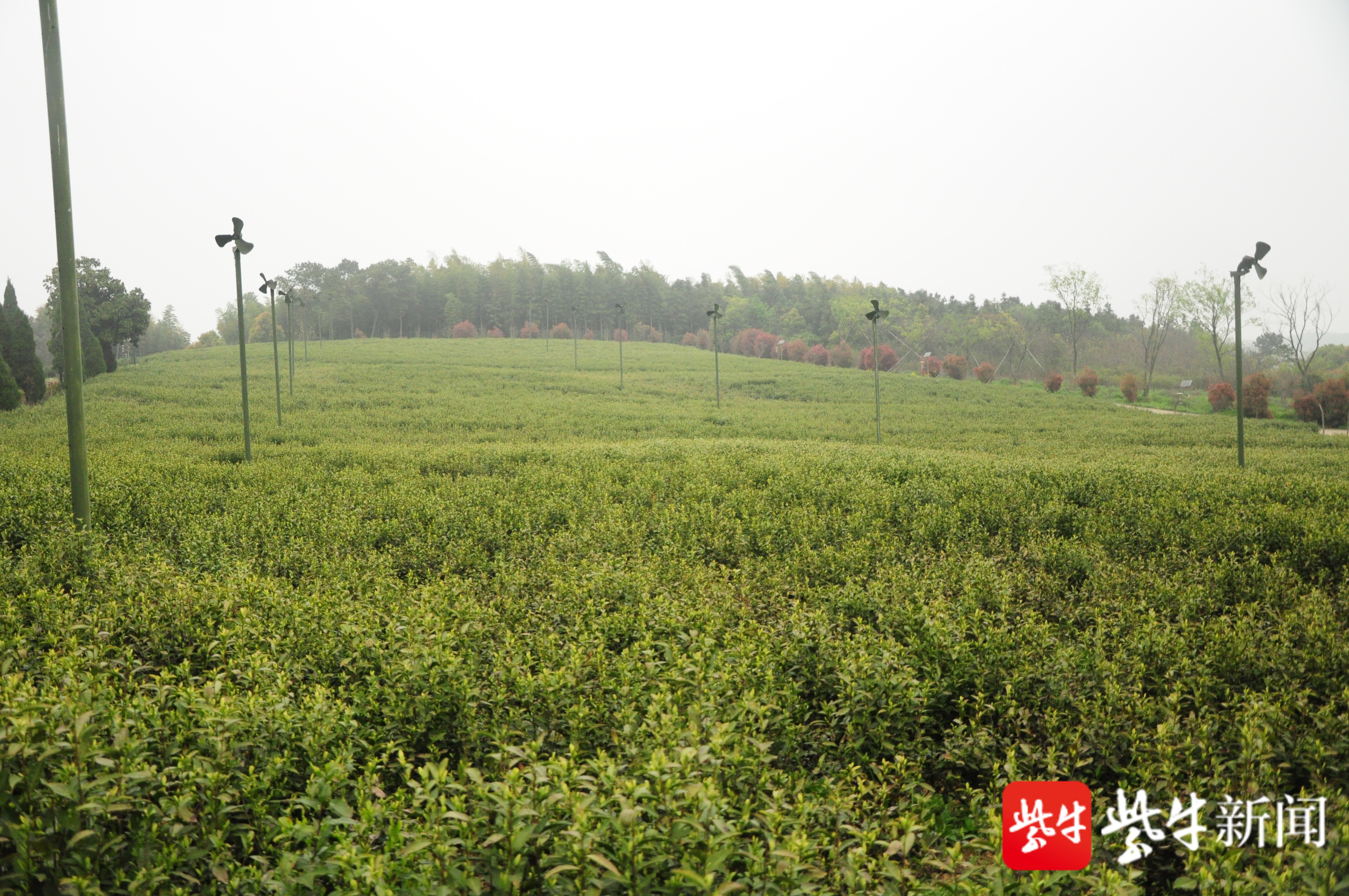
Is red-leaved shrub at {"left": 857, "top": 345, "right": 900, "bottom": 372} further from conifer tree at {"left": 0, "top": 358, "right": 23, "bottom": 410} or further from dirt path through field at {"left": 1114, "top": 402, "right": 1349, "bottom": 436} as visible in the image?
conifer tree at {"left": 0, "top": 358, "right": 23, "bottom": 410}

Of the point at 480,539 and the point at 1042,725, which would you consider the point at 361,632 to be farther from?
the point at 1042,725

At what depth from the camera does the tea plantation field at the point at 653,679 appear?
2.71 m

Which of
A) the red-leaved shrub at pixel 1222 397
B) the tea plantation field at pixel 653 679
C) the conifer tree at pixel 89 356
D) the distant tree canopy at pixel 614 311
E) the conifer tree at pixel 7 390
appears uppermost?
the distant tree canopy at pixel 614 311

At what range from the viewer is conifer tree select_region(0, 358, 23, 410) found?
26422mm

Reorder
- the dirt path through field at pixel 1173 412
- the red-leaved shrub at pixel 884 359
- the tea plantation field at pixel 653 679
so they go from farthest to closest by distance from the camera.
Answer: the red-leaved shrub at pixel 884 359, the dirt path through field at pixel 1173 412, the tea plantation field at pixel 653 679

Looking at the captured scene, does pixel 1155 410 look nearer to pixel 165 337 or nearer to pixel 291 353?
pixel 291 353

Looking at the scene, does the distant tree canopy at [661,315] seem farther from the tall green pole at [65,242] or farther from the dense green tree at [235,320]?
the tall green pole at [65,242]

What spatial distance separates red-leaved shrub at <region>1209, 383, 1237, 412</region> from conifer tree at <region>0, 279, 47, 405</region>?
55754mm

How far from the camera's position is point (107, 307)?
4341cm

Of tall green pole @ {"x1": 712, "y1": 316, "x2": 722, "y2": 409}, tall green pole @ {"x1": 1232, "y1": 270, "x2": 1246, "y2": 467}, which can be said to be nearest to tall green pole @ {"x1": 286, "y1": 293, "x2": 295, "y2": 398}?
tall green pole @ {"x1": 712, "y1": 316, "x2": 722, "y2": 409}

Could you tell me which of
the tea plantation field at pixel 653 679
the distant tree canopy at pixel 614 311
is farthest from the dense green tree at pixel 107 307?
the tea plantation field at pixel 653 679

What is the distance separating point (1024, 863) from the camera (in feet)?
9.74

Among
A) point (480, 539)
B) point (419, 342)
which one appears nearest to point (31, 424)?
point (480, 539)

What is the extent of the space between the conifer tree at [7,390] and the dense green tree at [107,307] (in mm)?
16185
